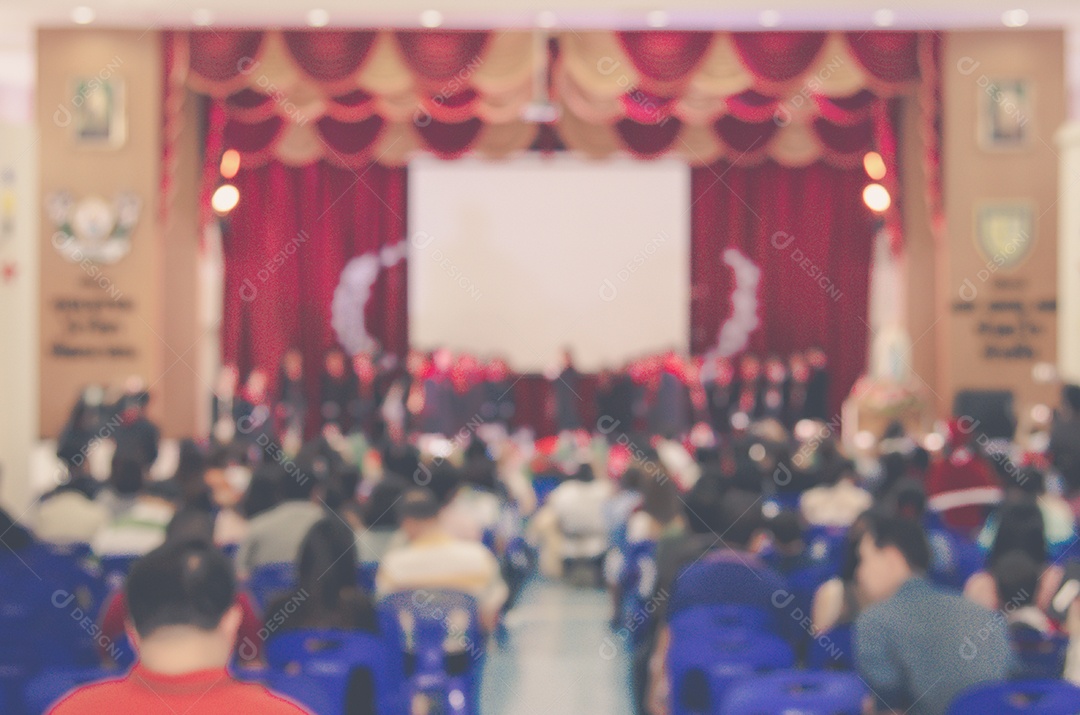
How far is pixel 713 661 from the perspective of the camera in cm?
320

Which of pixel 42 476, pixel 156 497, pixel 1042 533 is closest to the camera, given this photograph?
pixel 1042 533

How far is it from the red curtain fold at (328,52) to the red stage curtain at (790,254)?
173 inches

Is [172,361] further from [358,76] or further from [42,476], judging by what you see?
[358,76]

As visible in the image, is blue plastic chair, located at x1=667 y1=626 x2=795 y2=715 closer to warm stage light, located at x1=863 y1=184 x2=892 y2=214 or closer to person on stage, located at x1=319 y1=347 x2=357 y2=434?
warm stage light, located at x1=863 y1=184 x2=892 y2=214

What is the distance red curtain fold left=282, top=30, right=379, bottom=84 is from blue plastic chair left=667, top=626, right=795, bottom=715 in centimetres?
919

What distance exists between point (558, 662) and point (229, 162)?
881 centimetres

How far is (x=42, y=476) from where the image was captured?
10.9 meters

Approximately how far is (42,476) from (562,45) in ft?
20.1

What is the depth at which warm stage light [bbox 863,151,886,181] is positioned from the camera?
13016 millimetres

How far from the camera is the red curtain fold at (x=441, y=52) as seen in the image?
11805 millimetres

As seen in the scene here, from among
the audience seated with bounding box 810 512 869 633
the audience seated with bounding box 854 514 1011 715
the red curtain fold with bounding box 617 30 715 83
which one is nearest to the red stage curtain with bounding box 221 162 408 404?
the red curtain fold with bounding box 617 30 715 83

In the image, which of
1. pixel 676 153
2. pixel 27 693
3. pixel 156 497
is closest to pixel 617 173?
pixel 676 153

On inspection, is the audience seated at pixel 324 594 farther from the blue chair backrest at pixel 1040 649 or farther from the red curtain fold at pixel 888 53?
the red curtain fold at pixel 888 53

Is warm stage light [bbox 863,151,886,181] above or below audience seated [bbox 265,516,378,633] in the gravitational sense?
above
